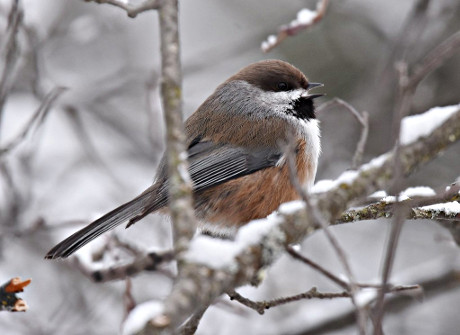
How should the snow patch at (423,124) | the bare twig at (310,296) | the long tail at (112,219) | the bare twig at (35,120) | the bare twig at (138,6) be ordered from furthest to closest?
the bare twig at (35,120), the long tail at (112,219), the bare twig at (310,296), the bare twig at (138,6), the snow patch at (423,124)

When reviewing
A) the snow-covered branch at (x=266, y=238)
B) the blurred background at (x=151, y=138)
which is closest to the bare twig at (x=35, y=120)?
the blurred background at (x=151, y=138)

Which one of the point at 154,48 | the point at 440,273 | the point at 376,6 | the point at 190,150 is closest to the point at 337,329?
the point at 440,273

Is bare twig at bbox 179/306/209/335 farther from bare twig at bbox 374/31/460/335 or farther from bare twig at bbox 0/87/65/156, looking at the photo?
bare twig at bbox 0/87/65/156

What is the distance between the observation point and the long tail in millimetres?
3086

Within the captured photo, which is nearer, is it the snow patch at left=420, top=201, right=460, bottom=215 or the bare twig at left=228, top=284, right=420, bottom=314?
the bare twig at left=228, top=284, right=420, bottom=314

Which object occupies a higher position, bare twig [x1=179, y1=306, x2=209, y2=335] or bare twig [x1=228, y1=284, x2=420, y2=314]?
bare twig [x1=228, y1=284, x2=420, y2=314]

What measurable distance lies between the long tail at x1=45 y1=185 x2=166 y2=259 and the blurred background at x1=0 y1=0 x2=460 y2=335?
0.67 meters

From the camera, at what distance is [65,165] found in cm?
677

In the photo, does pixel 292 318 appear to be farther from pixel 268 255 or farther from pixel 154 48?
pixel 154 48

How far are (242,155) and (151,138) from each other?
4.25 ft

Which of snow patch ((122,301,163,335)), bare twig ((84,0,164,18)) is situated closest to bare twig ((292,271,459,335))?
bare twig ((84,0,164,18))

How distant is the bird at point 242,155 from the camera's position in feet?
11.3

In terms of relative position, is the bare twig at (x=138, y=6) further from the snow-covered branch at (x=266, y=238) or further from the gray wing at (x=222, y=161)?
the gray wing at (x=222, y=161)

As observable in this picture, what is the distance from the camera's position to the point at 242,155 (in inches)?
149
